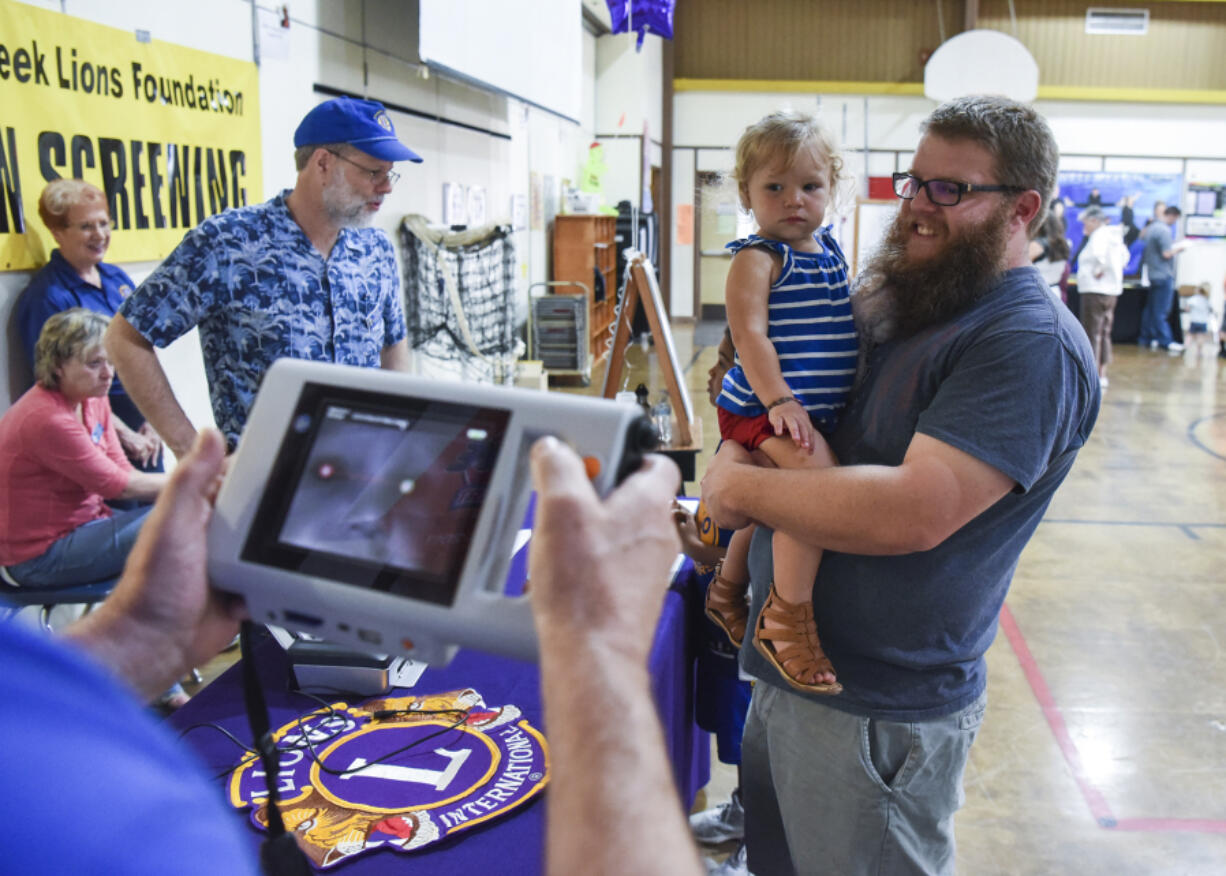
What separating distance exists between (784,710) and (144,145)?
316cm

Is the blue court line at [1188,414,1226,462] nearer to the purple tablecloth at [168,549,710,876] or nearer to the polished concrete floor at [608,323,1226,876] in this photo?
the polished concrete floor at [608,323,1226,876]

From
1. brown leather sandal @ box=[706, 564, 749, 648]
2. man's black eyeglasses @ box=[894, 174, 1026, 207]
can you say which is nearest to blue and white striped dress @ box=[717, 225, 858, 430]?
man's black eyeglasses @ box=[894, 174, 1026, 207]

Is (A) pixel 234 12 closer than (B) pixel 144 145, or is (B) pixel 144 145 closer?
(B) pixel 144 145

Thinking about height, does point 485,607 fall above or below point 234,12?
below

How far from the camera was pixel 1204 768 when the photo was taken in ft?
10.5

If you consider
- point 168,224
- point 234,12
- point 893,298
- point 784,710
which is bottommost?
point 784,710

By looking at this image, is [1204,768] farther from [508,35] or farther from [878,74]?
[878,74]

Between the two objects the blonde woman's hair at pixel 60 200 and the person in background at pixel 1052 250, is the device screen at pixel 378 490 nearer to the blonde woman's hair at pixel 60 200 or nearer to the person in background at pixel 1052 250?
the blonde woman's hair at pixel 60 200

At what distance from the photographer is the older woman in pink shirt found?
2.90 meters

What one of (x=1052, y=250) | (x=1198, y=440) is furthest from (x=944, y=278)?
(x=1052, y=250)

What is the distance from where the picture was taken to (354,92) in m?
5.46

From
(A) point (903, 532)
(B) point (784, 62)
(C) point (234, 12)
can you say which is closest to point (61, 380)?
(C) point (234, 12)

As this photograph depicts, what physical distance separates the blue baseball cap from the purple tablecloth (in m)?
1.35

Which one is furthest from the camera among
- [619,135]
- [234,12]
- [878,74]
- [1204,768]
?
[878,74]
